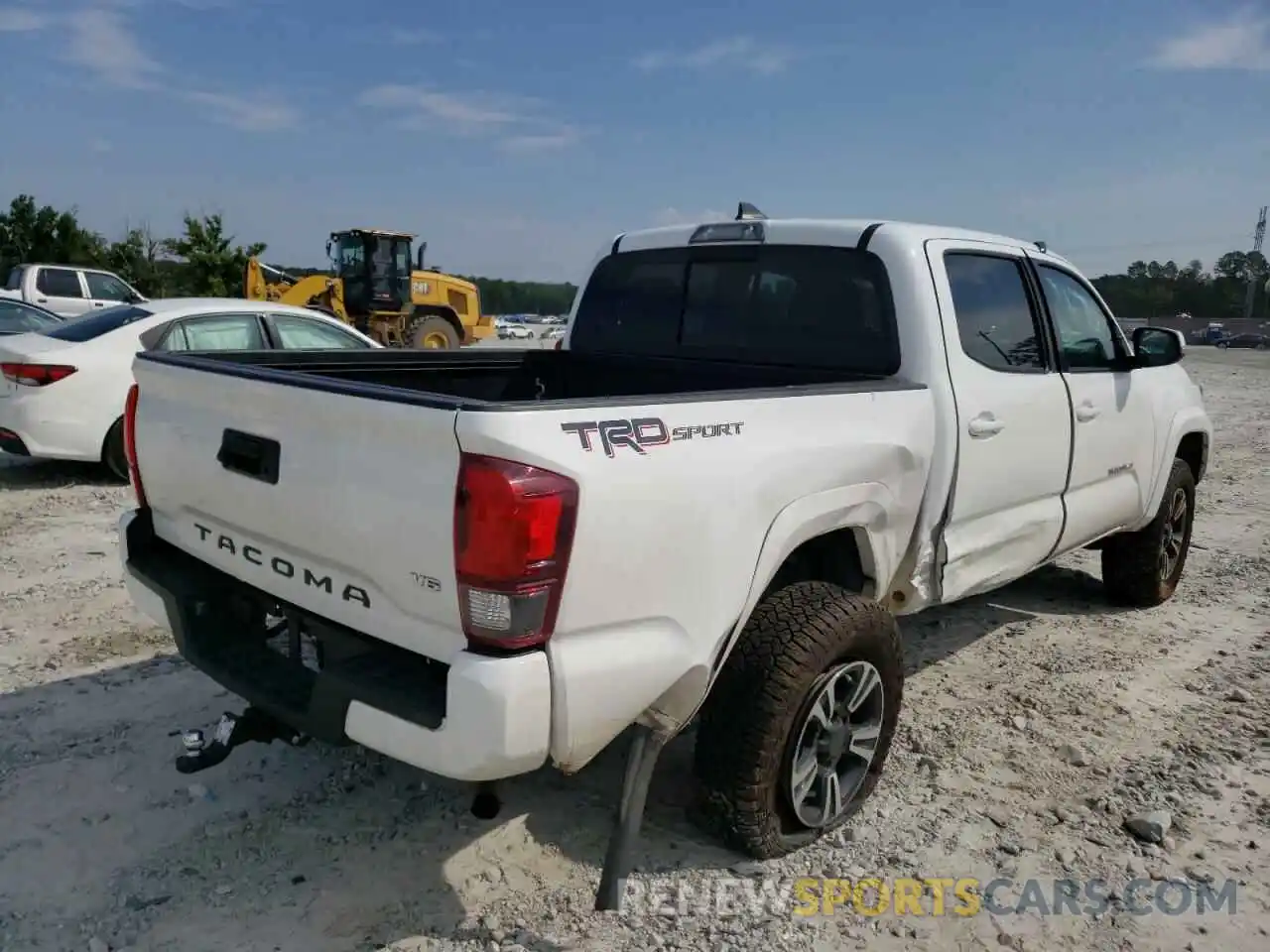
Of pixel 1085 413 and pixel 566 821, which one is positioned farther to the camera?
pixel 1085 413

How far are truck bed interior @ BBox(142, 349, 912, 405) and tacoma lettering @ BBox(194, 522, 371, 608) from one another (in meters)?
0.58

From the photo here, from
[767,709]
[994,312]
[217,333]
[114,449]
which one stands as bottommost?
[114,449]

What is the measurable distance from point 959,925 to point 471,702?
1620 millimetres

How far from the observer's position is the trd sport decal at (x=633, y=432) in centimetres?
219

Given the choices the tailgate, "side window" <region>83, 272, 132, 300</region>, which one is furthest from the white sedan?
"side window" <region>83, 272, 132, 300</region>

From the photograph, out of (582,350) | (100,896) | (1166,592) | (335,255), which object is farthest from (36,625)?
(335,255)

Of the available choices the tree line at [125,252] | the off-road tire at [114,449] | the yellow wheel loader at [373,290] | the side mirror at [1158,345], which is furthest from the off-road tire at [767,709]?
the tree line at [125,252]

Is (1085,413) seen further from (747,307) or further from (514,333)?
(514,333)

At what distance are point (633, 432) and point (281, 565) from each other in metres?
1.07

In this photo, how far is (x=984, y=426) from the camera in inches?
142

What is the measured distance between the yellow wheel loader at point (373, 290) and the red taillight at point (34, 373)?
38.6 feet

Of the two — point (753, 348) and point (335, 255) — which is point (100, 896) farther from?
point (335, 255)

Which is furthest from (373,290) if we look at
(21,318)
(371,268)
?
(21,318)

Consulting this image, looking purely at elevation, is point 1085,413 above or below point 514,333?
above
